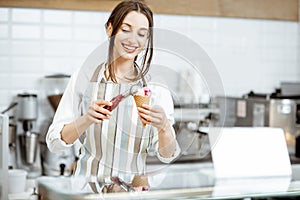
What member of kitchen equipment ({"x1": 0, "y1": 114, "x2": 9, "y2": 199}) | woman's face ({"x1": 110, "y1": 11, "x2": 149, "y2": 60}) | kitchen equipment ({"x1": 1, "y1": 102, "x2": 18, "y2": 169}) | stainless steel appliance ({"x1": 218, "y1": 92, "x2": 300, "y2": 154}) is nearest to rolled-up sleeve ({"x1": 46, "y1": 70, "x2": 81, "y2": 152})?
woman's face ({"x1": 110, "y1": 11, "x2": 149, "y2": 60})

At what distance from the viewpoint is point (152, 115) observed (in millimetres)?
1162

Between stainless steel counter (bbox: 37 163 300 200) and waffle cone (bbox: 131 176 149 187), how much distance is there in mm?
16

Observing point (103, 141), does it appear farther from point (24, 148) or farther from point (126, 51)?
point (24, 148)

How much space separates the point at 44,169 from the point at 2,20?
72cm

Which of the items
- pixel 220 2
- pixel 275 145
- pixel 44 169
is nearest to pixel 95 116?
pixel 275 145

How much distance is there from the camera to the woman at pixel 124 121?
1.21 m

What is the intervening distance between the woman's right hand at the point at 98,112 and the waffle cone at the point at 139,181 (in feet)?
0.58

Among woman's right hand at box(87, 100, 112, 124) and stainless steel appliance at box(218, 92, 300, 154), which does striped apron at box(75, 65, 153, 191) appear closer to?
woman's right hand at box(87, 100, 112, 124)

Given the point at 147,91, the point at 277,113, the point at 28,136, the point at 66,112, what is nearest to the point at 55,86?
the point at 28,136

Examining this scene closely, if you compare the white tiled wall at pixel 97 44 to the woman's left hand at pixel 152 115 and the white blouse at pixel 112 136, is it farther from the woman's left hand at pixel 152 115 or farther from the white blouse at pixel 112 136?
the woman's left hand at pixel 152 115

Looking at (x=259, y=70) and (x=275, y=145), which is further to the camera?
(x=259, y=70)

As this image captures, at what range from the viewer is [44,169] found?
2.59 m

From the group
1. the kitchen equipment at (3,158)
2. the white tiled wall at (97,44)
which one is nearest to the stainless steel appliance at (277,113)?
the white tiled wall at (97,44)

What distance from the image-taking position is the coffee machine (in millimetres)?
2600
